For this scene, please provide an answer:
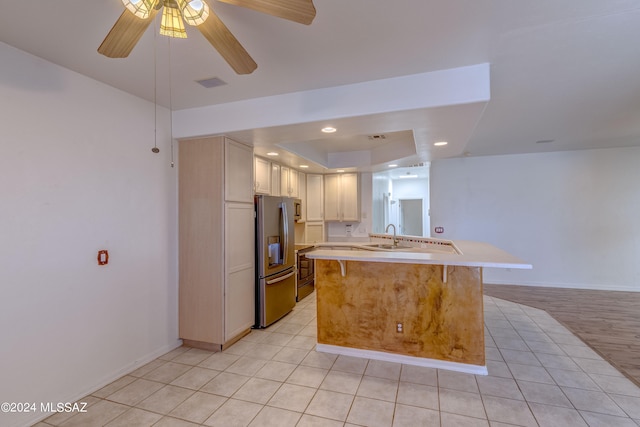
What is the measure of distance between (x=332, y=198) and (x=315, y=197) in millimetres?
339

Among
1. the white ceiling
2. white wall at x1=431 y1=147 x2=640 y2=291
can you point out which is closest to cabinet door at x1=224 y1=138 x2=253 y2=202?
the white ceiling

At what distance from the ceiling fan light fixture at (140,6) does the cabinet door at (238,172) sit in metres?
1.83

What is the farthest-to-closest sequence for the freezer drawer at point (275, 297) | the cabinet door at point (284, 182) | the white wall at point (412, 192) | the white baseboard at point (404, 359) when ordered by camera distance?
the white wall at point (412, 192), the cabinet door at point (284, 182), the freezer drawer at point (275, 297), the white baseboard at point (404, 359)

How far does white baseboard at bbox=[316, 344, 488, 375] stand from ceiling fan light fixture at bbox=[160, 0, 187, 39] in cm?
294

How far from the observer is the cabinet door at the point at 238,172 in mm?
3215

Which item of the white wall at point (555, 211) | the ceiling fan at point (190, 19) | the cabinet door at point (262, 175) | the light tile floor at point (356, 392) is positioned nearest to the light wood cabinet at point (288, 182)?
the cabinet door at point (262, 175)

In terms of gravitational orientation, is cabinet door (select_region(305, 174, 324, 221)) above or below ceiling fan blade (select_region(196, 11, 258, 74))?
below

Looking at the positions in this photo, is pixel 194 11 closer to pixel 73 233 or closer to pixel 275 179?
pixel 73 233

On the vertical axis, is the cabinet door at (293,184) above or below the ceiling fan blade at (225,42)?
below

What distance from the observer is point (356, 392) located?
93.7 inches

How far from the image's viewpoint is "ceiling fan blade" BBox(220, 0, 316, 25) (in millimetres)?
1245

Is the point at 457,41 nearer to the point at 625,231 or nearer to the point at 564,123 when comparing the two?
the point at 564,123

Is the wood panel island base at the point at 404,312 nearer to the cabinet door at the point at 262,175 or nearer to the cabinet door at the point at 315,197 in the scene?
the cabinet door at the point at 262,175

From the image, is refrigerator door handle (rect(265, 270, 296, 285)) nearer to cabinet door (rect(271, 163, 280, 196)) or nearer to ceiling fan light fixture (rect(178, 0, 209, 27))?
cabinet door (rect(271, 163, 280, 196))
